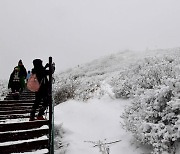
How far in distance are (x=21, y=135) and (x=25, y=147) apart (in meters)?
0.35

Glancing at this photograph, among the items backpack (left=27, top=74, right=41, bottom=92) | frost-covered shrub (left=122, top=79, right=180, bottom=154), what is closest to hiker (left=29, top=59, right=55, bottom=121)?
backpack (left=27, top=74, right=41, bottom=92)

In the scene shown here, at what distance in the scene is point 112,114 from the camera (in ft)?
28.8

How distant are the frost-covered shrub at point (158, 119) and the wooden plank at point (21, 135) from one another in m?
2.03

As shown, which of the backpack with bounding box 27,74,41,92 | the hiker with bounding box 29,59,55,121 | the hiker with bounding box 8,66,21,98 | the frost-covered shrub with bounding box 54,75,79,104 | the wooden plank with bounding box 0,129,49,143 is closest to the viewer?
the wooden plank with bounding box 0,129,49,143

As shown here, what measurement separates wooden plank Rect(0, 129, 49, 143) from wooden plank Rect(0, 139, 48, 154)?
318mm

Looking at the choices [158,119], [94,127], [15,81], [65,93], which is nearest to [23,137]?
[94,127]

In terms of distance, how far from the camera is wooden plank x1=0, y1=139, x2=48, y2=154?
5.59m

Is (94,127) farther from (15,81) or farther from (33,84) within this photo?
(15,81)

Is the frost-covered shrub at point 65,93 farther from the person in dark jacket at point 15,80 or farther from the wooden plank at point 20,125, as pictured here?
the wooden plank at point 20,125

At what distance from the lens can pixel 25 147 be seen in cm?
579

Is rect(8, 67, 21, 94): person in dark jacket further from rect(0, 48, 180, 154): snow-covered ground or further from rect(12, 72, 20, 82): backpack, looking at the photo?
rect(0, 48, 180, 154): snow-covered ground

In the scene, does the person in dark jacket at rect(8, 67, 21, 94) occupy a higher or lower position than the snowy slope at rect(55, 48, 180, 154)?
higher

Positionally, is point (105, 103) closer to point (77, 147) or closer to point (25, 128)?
point (77, 147)

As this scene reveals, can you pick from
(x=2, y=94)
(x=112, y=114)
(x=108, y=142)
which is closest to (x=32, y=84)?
(x=108, y=142)
